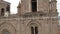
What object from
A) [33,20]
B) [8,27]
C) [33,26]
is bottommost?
[8,27]

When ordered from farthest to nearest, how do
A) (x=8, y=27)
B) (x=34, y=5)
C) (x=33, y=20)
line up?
→ (x=34, y=5) < (x=8, y=27) < (x=33, y=20)

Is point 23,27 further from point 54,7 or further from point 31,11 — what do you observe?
point 54,7

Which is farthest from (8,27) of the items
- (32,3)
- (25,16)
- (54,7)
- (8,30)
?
(54,7)

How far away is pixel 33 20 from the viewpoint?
2692 cm

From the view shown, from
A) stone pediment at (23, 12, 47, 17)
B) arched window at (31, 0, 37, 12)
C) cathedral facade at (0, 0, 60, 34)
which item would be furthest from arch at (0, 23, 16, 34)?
arched window at (31, 0, 37, 12)

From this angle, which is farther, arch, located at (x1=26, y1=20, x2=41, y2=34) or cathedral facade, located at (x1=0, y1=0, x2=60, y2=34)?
arch, located at (x1=26, y1=20, x2=41, y2=34)

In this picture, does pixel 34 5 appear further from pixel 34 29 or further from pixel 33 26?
pixel 34 29

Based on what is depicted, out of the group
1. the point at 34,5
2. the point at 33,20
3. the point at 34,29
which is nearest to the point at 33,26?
the point at 34,29

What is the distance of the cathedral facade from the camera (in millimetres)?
26531

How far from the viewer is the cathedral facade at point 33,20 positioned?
26531 millimetres

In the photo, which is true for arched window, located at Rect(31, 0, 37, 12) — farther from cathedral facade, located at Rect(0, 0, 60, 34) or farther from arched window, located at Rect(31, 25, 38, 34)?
arched window, located at Rect(31, 25, 38, 34)

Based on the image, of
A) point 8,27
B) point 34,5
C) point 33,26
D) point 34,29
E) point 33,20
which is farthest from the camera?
point 34,5

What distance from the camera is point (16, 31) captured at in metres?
27.2

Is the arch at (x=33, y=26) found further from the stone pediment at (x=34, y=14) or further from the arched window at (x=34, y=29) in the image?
the stone pediment at (x=34, y=14)
